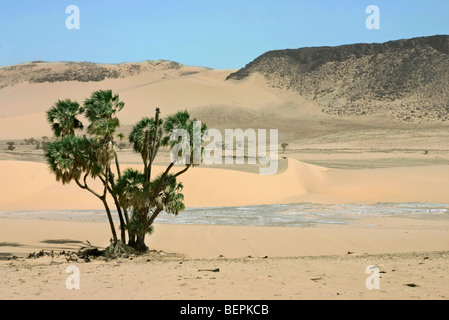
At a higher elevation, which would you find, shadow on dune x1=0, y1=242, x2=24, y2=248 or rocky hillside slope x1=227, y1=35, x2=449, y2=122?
rocky hillside slope x1=227, y1=35, x2=449, y2=122

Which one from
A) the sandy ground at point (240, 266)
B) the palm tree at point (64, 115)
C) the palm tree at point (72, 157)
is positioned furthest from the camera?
the palm tree at point (64, 115)

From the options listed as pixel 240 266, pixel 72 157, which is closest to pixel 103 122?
pixel 72 157

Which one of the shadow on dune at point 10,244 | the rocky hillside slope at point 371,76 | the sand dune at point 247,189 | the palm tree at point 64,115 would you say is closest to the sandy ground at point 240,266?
the shadow on dune at point 10,244

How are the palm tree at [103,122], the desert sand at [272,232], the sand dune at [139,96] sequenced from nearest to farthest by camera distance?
1. the desert sand at [272,232]
2. the palm tree at [103,122]
3. the sand dune at [139,96]

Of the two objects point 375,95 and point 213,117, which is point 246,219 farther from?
point 375,95

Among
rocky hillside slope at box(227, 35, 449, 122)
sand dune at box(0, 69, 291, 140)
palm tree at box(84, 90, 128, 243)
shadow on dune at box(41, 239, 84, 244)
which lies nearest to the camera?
palm tree at box(84, 90, 128, 243)

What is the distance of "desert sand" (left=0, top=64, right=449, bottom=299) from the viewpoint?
9125 mm

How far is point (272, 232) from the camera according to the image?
2100 cm

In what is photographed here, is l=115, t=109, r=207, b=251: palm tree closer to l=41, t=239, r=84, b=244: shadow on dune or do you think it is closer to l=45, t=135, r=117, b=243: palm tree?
l=45, t=135, r=117, b=243: palm tree

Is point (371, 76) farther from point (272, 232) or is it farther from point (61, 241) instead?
point (61, 241)

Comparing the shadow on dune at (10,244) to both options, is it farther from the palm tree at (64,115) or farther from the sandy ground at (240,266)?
the palm tree at (64,115)

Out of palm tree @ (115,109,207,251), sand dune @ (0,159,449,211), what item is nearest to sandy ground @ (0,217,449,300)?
palm tree @ (115,109,207,251)

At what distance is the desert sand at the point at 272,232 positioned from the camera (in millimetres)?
9125
